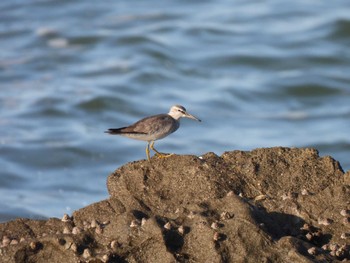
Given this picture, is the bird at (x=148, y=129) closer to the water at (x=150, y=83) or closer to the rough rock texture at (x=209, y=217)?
the rough rock texture at (x=209, y=217)

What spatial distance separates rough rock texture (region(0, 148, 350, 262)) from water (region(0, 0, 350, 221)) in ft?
17.6

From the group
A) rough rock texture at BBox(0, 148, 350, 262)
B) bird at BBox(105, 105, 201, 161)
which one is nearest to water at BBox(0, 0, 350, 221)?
bird at BBox(105, 105, 201, 161)

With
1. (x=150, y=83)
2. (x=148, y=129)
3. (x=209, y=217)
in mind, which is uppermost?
(x=209, y=217)

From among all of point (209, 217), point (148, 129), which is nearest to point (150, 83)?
point (148, 129)

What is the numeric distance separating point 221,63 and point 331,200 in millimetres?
15712

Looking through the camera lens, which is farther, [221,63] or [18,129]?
[221,63]

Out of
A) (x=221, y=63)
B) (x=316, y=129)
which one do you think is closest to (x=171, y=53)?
(x=221, y=63)

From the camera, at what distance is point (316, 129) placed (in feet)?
Answer: 58.0

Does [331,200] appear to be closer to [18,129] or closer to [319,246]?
[319,246]

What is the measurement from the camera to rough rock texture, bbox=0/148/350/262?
229 inches

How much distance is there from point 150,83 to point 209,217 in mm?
14503

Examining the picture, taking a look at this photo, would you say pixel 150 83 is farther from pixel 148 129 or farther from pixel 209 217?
pixel 209 217

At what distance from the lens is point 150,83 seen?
20375 millimetres

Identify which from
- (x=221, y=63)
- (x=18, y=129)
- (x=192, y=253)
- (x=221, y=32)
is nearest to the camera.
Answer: (x=192, y=253)
